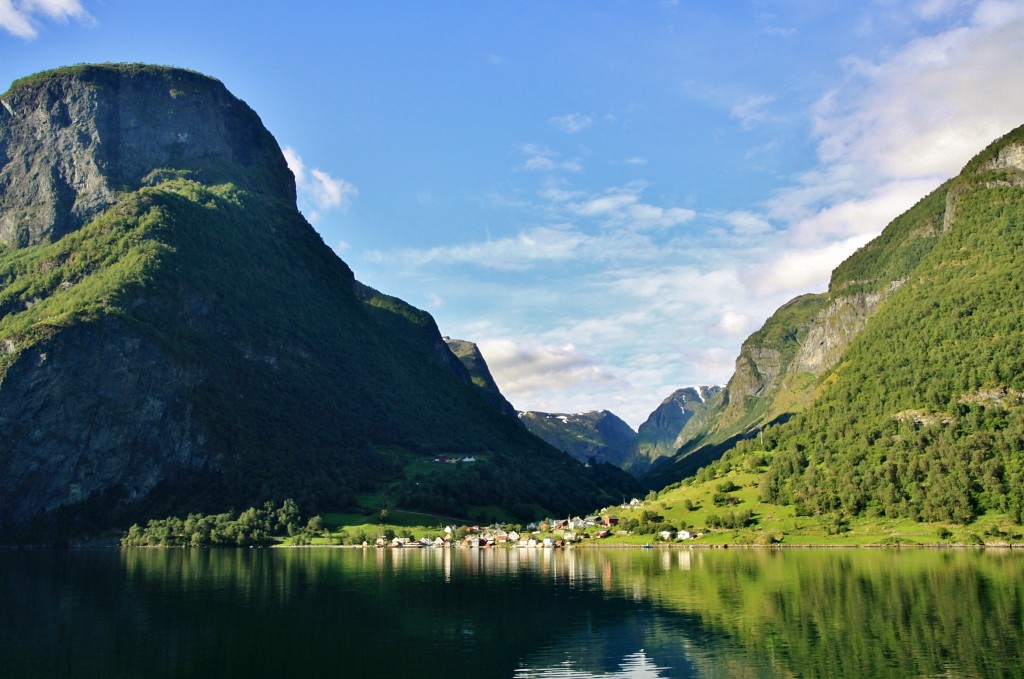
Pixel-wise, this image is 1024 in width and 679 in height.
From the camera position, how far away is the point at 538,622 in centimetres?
8362

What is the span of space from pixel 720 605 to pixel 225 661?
53259 millimetres

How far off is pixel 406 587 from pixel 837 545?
107087 mm

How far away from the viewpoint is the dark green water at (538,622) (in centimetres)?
6047

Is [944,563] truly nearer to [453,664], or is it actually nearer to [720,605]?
[720,605]

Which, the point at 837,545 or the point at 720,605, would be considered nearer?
the point at 720,605

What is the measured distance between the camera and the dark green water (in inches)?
2381

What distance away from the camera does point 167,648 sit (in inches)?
2719

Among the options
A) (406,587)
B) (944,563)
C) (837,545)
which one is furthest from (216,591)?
(837,545)

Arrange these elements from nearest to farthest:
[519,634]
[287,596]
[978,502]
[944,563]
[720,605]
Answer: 1. [519,634]
2. [720,605]
3. [287,596]
4. [944,563]
5. [978,502]

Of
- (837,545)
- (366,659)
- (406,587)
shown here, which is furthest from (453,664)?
(837,545)

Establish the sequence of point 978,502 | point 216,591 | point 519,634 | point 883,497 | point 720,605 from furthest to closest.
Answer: point 883,497 → point 978,502 → point 216,591 → point 720,605 → point 519,634

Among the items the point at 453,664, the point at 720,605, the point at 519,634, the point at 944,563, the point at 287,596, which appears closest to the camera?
the point at 453,664

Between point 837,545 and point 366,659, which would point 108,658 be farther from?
point 837,545


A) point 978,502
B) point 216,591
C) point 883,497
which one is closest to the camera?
point 216,591
